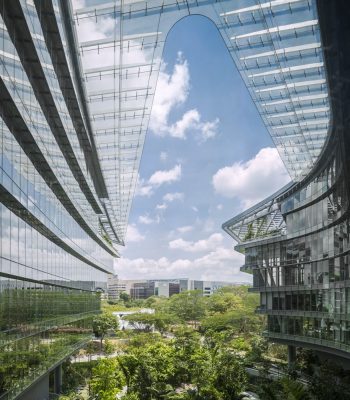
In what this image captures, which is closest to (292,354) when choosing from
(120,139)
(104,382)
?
(104,382)

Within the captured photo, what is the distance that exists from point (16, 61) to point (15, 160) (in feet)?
14.7

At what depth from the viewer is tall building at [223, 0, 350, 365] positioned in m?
12.3

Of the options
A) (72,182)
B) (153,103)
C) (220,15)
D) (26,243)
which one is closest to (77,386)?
(72,182)

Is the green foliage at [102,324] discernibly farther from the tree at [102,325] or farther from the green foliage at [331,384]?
the green foliage at [331,384]

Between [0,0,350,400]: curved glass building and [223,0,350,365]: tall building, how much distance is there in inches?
3.6

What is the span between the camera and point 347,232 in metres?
24.6

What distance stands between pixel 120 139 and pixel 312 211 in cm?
1302

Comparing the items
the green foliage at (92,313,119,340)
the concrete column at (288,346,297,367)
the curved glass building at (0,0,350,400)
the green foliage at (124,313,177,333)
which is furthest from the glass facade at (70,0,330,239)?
the green foliage at (124,313,177,333)

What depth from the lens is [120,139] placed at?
102ft

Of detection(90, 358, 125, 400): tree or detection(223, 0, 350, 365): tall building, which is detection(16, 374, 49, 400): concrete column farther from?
detection(223, 0, 350, 365): tall building

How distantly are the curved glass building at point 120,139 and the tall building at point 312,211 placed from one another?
0.30ft

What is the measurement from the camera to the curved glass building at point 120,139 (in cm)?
1588

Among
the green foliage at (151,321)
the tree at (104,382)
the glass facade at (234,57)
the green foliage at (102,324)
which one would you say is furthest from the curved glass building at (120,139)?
the green foliage at (151,321)

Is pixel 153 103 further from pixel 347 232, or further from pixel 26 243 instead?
pixel 347 232
